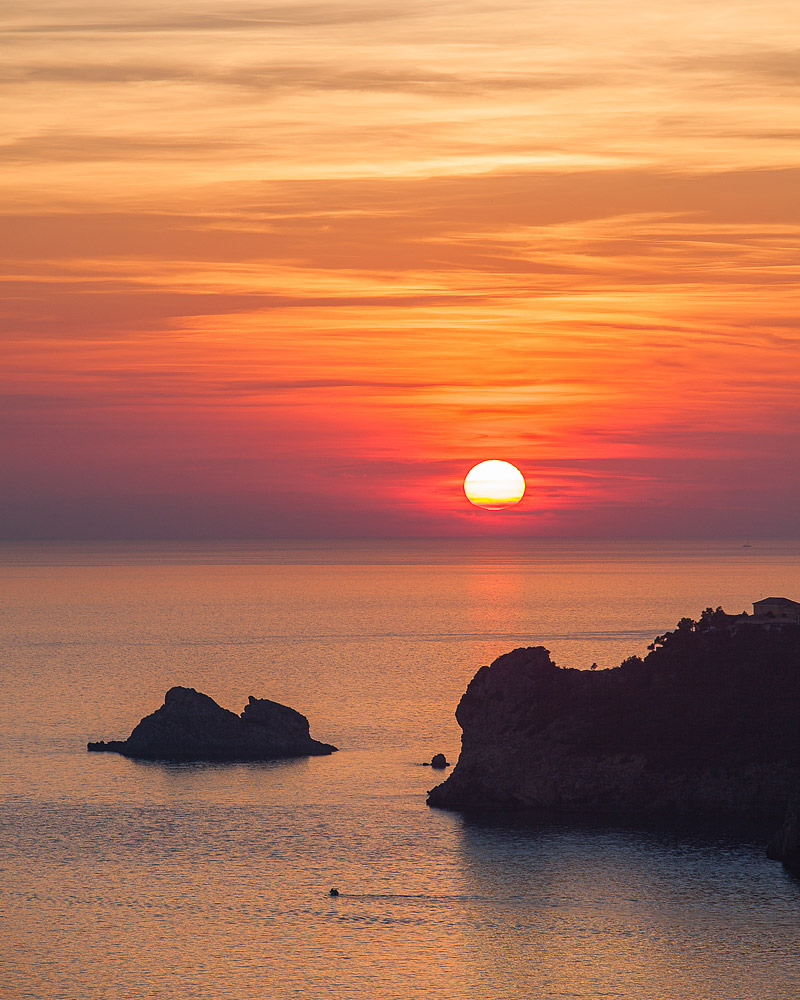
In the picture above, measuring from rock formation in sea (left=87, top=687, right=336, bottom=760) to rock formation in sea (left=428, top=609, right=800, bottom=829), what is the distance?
2433cm

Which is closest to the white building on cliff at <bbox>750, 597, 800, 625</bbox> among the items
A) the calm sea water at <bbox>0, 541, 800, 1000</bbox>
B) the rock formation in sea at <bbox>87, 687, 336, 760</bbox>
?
the calm sea water at <bbox>0, 541, 800, 1000</bbox>

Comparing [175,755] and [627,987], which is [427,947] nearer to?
[627,987]

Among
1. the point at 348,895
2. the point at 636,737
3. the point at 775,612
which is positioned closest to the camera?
the point at 348,895

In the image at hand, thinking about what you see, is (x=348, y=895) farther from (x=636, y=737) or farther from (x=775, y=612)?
(x=775, y=612)

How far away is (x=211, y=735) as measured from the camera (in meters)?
129

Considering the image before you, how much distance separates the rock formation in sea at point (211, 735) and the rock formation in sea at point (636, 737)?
24333 millimetres

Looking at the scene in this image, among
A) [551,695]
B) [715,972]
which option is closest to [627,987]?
[715,972]

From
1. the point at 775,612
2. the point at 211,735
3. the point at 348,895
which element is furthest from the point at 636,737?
the point at 211,735

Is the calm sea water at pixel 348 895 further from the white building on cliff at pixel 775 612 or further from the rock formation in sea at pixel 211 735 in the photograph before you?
the white building on cliff at pixel 775 612

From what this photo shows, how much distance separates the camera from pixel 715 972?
70.9 meters

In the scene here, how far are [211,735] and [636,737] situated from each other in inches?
1726

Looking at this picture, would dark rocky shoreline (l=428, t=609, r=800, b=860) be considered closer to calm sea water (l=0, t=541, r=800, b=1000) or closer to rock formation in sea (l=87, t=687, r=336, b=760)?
calm sea water (l=0, t=541, r=800, b=1000)

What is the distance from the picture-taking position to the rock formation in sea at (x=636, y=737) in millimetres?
103312

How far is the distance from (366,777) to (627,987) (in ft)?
167
